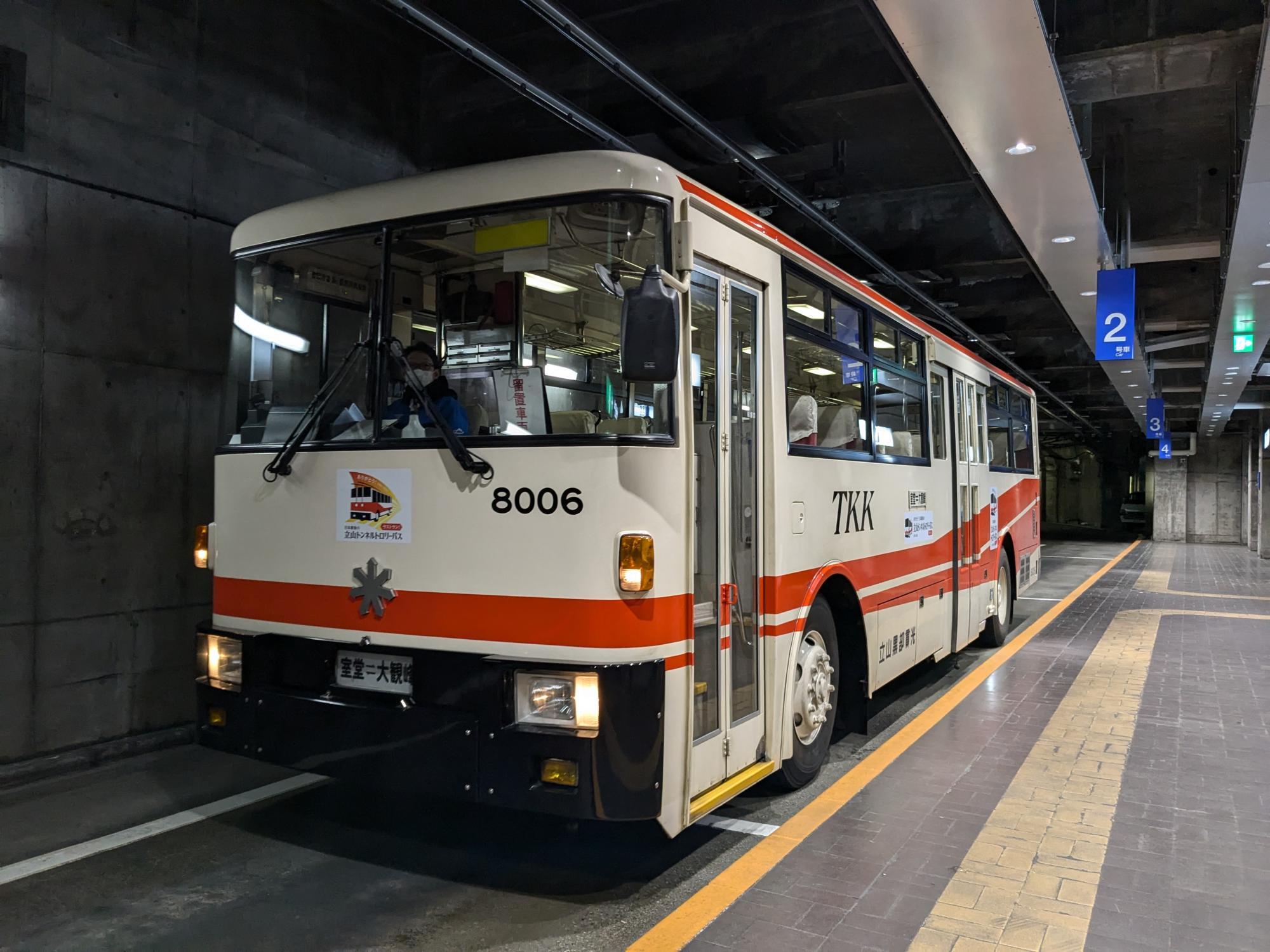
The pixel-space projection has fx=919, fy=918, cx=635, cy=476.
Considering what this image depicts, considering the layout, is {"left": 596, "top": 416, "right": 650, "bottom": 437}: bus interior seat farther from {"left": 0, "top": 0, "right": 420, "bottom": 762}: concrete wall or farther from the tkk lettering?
Answer: {"left": 0, "top": 0, "right": 420, "bottom": 762}: concrete wall

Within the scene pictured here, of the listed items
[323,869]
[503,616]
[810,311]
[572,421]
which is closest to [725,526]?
[572,421]

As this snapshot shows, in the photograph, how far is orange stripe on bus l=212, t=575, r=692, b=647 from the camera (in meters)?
3.56

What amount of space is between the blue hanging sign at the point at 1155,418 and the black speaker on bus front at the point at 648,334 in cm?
2566

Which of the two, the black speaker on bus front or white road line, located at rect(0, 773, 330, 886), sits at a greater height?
the black speaker on bus front

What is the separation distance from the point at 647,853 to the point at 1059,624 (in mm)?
9960

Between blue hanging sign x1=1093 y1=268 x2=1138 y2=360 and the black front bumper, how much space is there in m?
9.71

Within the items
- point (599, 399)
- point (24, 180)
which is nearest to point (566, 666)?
point (599, 399)

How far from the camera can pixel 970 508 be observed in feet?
29.1

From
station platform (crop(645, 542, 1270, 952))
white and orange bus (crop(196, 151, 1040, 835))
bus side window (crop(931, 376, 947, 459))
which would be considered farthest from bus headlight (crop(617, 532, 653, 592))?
bus side window (crop(931, 376, 947, 459))

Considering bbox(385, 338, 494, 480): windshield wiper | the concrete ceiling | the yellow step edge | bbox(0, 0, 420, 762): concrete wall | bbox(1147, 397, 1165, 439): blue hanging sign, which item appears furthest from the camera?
bbox(1147, 397, 1165, 439): blue hanging sign

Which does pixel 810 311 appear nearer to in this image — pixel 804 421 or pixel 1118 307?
pixel 804 421

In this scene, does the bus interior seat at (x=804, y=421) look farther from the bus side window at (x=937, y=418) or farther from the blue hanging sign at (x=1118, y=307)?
the blue hanging sign at (x=1118, y=307)

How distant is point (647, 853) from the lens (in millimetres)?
4426

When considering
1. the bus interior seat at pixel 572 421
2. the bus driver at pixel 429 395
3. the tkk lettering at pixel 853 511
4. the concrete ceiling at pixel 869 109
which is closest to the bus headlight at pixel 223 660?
the bus driver at pixel 429 395
